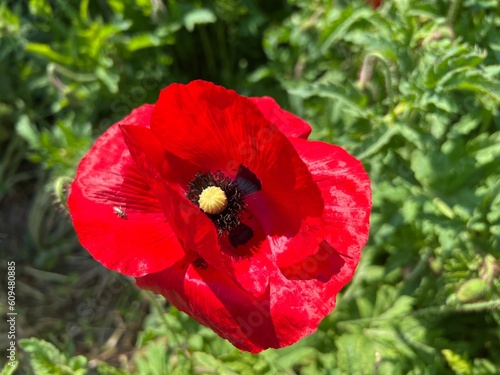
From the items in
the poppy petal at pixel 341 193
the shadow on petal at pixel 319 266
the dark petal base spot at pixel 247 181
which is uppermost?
the poppy petal at pixel 341 193

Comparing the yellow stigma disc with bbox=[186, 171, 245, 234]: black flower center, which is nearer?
the yellow stigma disc

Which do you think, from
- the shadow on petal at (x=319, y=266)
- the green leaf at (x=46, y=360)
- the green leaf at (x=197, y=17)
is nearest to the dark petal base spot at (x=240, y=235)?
the shadow on petal at (x=319, y=266)

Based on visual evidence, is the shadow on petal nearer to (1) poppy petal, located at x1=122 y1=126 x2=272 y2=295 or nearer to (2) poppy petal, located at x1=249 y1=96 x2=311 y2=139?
(1) poppy petal, located at x1=122 y1=126 x2=272 y2=295

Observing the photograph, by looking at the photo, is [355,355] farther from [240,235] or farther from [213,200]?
[213,200]

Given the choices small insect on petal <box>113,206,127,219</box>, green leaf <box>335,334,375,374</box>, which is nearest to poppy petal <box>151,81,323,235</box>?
small insect on petal <box>113,206,127,219</box>

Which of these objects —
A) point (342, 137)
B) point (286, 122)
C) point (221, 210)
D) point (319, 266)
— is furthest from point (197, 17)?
point (319, 266)

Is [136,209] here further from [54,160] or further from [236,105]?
[54,160]

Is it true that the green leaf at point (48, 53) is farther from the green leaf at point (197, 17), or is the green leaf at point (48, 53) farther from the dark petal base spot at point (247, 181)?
the dark petal base spot at point (247, 181)
